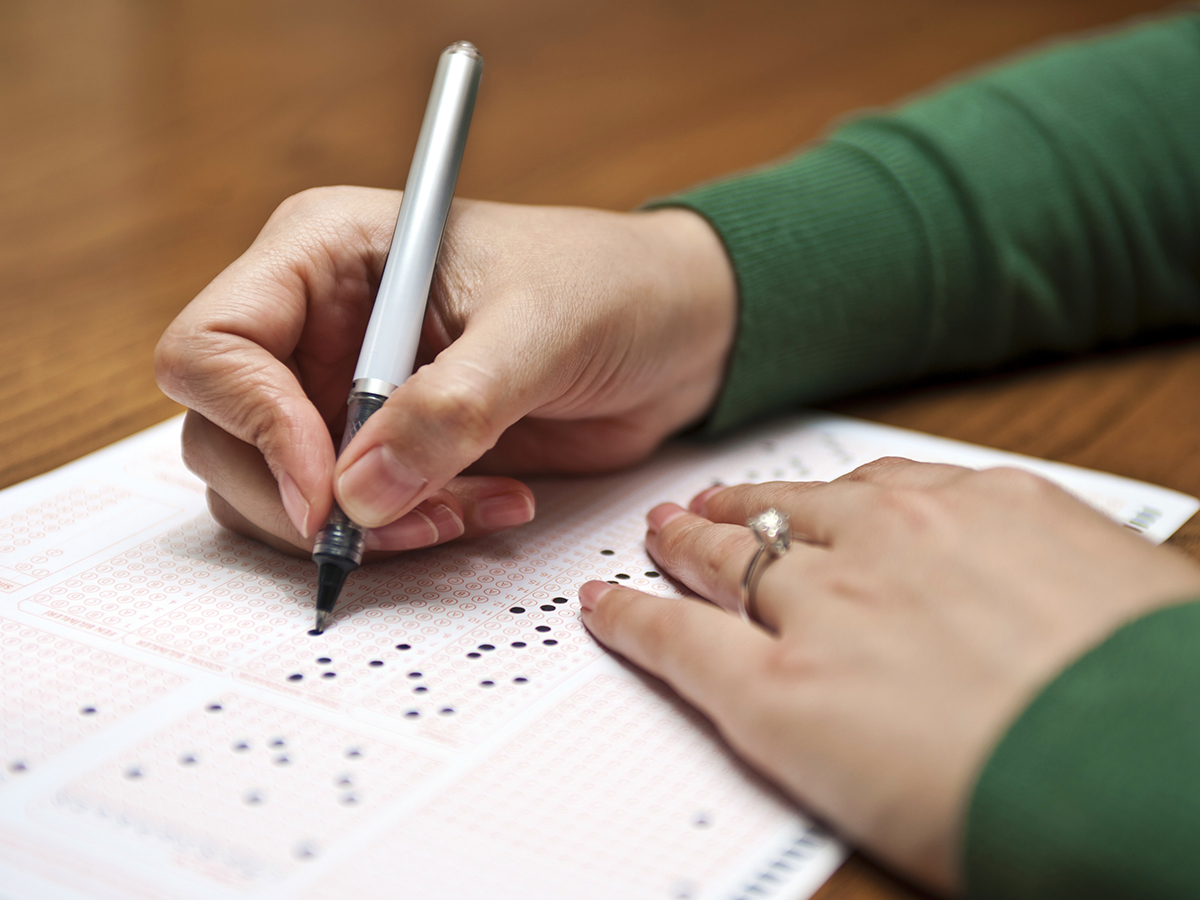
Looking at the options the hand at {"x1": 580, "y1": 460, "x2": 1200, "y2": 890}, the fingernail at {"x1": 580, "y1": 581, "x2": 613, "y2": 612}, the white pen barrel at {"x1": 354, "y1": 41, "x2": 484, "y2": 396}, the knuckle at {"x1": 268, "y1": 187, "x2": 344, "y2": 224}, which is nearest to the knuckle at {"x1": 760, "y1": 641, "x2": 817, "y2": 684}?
the hand at {"x1": 580, "y1": 460, "x2": 1200, "y2": 890}

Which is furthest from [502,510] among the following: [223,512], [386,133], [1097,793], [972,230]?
[386,133]

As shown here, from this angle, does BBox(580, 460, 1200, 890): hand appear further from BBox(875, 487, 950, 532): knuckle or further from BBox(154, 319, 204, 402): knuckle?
BBox(154, 319, 204, 402): knuckle

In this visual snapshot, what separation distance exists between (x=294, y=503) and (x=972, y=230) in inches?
20.5

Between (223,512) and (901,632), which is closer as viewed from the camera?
(901,632)

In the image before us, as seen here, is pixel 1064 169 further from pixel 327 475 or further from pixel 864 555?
pixel 327 475

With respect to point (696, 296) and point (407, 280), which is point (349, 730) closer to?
point (407, 280)

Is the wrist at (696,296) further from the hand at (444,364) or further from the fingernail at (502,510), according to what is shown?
the fingernail at (502,510)

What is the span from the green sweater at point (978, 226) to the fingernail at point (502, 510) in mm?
176

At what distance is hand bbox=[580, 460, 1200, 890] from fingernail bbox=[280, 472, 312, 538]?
141 millimetres

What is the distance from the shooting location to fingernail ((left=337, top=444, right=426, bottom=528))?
1.58 ft

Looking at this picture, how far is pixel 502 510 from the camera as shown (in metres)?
0.57

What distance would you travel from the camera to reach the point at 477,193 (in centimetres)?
101

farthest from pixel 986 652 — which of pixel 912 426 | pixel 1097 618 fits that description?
pixel 912 426

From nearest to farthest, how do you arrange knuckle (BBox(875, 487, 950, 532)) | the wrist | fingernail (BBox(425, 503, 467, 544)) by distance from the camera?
knuckle (BBox(875, 487, 950, 532)) → fingernail (BBox(425, 503, 467, 544)) → the wrist
